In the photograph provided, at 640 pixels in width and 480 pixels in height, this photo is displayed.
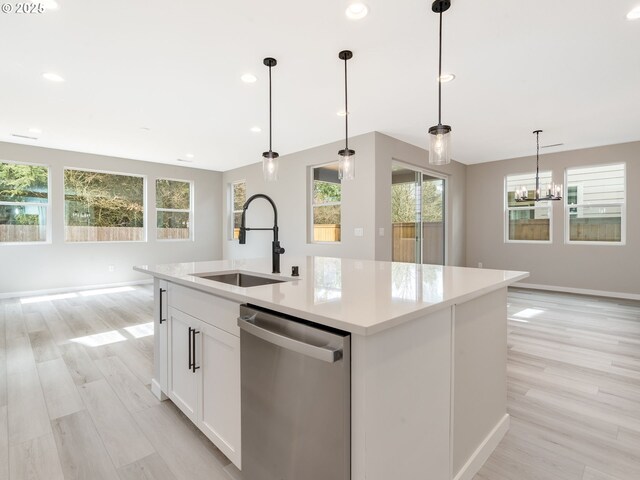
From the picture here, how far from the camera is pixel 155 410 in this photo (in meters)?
1.99

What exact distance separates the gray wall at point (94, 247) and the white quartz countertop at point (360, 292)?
5.05 m

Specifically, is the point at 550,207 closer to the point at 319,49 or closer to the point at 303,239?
the point at 303,239

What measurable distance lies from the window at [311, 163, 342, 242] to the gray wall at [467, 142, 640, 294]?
339cm

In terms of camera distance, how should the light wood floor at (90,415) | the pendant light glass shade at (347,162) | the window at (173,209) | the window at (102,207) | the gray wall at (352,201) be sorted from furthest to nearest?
the window at (173,209) < the window at (102,207) < the gray wall at (352,201) < the pendant light glass shade at (347,162) < the light wood floor at (90,415)

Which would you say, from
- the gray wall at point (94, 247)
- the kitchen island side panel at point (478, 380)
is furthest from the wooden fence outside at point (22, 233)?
the kitchen island side panel at point (478, 380)

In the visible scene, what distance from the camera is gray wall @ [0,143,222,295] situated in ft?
17.3

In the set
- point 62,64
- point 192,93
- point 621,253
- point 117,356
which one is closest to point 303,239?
point 192,93

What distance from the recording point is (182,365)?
179cm

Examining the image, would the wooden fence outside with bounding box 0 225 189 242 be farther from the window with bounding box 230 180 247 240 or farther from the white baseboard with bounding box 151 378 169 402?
the white baseboard with bounding box 151 378 169 402

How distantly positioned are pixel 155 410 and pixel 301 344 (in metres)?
1.56

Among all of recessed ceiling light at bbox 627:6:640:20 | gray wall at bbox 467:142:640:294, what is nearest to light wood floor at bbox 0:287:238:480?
recessed ceiling light at bbox 627:6:640:20

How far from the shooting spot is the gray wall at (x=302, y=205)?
4.70 m

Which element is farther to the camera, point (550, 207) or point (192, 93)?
point (550, 207)

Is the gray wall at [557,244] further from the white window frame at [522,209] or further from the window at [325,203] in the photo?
the window at [325,203]
